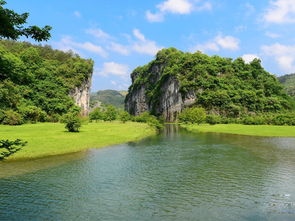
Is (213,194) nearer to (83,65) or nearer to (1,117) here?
(1,117)

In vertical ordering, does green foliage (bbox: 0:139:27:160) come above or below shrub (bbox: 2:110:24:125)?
below

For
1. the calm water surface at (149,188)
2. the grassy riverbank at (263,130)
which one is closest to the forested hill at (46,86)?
the calm water surface at (149,188)

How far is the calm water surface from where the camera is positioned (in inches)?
621

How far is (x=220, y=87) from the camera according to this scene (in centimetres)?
15125

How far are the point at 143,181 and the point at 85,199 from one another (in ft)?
20.9

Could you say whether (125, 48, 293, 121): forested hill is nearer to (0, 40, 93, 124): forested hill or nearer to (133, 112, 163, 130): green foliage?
(133, 112, 163, 130): green foliage

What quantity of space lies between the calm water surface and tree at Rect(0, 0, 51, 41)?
1121cm

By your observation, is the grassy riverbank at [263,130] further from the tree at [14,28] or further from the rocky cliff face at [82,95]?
the rocky cliff face at [82,95]

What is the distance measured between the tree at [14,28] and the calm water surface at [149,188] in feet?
36.8

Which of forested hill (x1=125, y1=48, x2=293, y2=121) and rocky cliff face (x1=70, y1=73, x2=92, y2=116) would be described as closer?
rocky cliff face (x1=70, y1=73, x2=92, y2=116)

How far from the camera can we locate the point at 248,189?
20.3m

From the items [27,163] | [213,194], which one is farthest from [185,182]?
[27,163]

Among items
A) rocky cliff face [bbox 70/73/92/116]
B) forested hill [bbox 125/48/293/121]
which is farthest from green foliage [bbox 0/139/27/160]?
forested hill [bbox 125/48/293/121]

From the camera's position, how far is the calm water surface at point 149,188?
15781 millimetres
